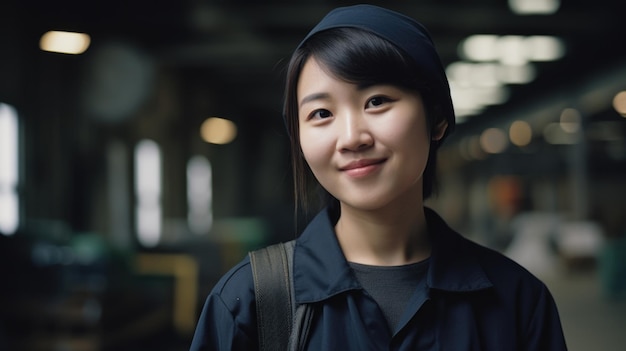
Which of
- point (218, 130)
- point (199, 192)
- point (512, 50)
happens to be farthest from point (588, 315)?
point (218, 130)

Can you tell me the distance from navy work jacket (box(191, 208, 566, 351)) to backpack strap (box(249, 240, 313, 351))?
0.6 inches

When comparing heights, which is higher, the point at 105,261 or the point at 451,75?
the point at 451,75

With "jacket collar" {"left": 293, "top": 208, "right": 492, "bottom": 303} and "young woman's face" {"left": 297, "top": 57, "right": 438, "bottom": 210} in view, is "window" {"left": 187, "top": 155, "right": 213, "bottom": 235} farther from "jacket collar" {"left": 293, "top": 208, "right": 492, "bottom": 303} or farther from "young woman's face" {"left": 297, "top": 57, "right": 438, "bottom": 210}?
"young woman's face" {"left": 297, "top": 57, "right": 438, "bottom": 210}

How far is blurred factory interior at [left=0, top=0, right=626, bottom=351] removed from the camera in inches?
248

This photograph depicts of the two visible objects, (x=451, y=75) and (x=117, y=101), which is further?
(x=451, y=75)

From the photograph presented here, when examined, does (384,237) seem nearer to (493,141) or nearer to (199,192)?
(199,192)

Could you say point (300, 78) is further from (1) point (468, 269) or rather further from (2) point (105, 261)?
(2) point (105, 261)

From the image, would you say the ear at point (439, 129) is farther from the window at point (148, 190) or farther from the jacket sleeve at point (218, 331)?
the window at point (148, 190)

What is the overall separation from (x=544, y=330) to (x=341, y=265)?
35 centimetres

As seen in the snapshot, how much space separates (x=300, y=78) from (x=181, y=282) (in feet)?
20.5

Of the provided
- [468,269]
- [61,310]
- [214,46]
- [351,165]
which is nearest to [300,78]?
[351,165]

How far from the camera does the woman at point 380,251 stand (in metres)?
1.10

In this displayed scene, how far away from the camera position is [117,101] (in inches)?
346

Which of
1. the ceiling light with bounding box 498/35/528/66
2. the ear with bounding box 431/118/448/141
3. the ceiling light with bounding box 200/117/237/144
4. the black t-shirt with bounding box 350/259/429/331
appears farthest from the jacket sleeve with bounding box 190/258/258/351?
the ceiling light with bounding box 200/117/237/144
